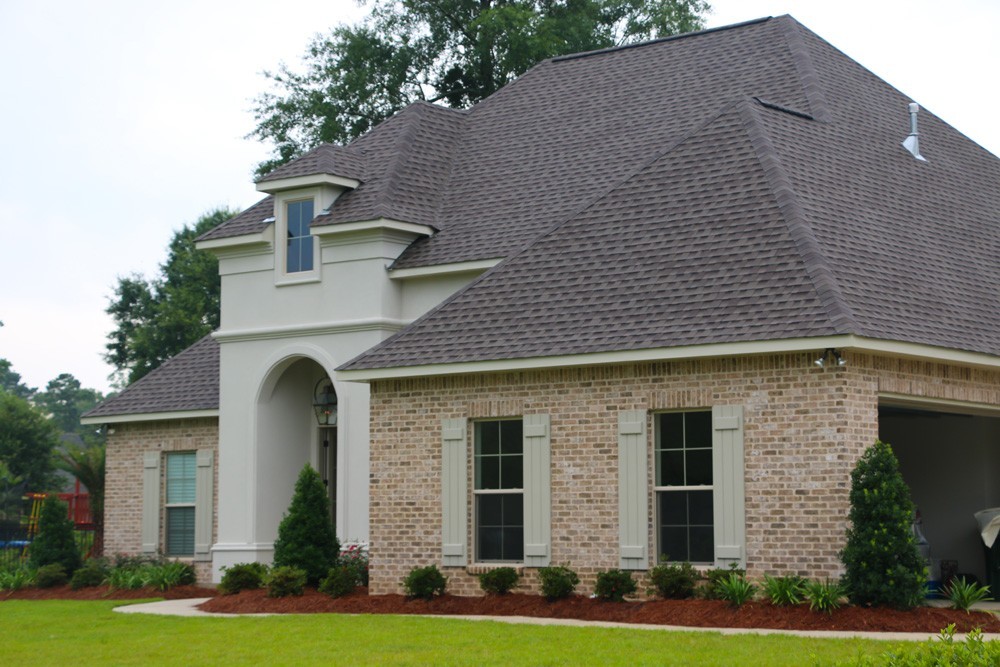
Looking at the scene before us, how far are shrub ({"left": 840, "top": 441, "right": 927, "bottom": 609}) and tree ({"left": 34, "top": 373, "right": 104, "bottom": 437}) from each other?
362 ft

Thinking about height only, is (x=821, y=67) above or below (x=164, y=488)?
above

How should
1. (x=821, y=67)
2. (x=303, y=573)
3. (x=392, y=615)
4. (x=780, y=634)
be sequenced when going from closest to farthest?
(x=780, y=634) < (x=392, y=615) < (x=303, y=573) < (x=821, y=67)

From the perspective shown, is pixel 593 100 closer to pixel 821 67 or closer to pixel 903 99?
pixel 821 67

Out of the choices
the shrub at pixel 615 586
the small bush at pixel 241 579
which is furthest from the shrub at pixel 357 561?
the shrub at pixel 615 586

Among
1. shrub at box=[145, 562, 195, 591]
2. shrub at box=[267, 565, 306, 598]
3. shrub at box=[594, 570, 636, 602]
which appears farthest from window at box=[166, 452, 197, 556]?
shrub at box=[594, 570, 636, 602]

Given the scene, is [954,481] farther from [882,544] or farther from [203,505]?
[203,505]

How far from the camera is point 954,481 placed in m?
22.3

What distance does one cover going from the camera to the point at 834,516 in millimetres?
16891

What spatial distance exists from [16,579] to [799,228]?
54.4 feet

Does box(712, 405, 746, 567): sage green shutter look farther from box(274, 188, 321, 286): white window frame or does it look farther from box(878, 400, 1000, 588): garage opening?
box(274, 188, 321, 286): white window frame

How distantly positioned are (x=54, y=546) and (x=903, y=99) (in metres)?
18.5

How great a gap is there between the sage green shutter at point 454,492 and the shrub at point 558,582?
165 cm

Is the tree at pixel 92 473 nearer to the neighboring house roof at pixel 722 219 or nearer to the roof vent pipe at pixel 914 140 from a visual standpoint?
the neighboring house roof at pixel 722 219

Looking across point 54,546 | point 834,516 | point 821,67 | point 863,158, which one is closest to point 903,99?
point 821,67
